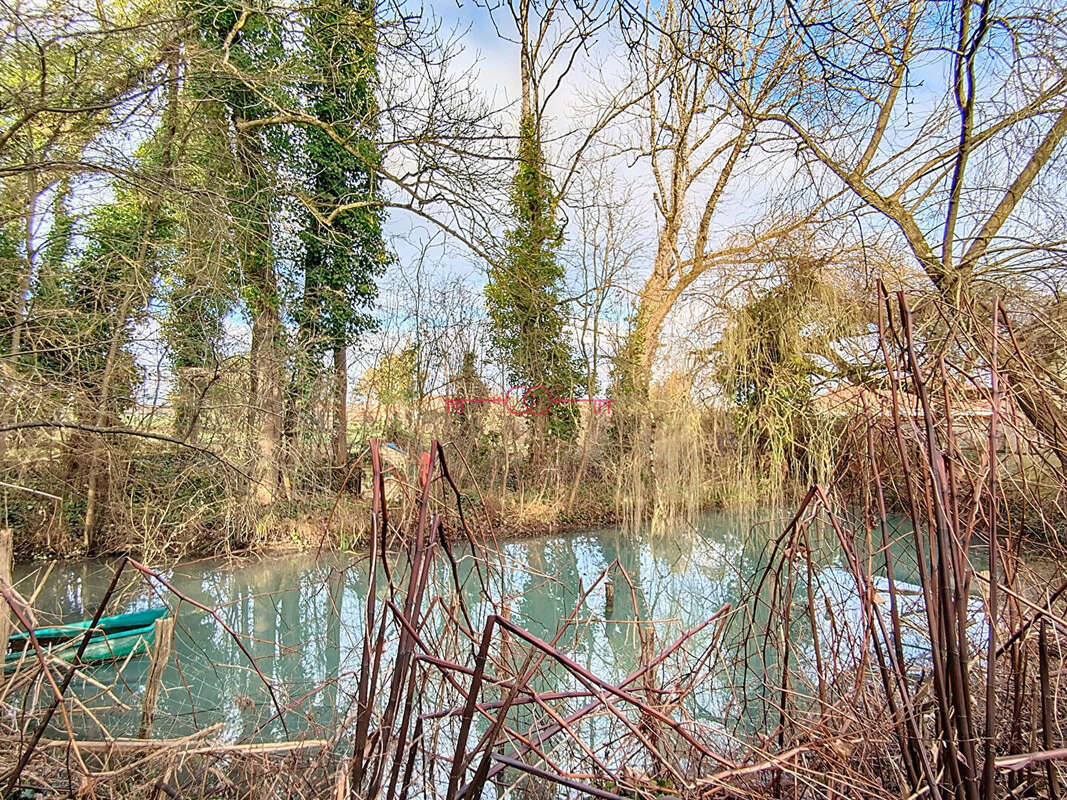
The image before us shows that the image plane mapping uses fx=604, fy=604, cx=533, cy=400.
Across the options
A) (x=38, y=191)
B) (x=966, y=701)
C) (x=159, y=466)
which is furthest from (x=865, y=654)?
(x=159, y=466)

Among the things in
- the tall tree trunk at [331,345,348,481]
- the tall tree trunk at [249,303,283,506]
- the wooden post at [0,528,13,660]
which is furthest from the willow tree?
the wooden post at [0,528,13,660]

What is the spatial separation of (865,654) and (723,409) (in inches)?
275

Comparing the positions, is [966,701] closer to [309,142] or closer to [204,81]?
[204,81]

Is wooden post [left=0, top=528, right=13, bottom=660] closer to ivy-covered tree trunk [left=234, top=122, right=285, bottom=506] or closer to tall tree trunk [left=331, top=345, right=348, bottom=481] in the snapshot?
ivy-covered tree trunk [left=234, top=122, right=285, bottom=506]

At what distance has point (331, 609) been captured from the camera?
3695 mm

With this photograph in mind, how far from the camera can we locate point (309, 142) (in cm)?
866

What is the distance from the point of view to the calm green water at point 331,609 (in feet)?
13.2

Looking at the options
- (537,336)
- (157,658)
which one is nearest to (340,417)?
(537,336)

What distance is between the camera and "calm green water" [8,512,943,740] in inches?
158

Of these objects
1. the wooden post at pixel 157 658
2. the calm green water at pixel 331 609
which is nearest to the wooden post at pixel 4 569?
the wooden post at pixel 157 658

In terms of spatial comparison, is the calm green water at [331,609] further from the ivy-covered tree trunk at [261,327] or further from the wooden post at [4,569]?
the wooden post at [4,569]

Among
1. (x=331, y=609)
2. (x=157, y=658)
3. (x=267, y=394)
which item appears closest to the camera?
(x=157, y=658)

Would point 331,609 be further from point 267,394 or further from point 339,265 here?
point 339,265

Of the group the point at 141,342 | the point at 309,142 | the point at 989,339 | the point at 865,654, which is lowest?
the point at 865,654
